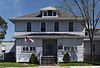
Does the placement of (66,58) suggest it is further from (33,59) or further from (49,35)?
(33,59)

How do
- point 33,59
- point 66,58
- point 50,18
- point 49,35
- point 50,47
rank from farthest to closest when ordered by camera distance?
point 50,47
point 50,18
point 49,35
point 66,58
point 33,59

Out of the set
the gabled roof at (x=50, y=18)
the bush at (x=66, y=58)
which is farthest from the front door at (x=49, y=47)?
the gabled roof at (x=50, y=18)

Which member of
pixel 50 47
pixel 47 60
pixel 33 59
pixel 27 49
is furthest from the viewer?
pixel 50 47

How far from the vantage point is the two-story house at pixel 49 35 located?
45.4 m

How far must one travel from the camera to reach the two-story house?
149 ft

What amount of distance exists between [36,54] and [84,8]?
33.2ft

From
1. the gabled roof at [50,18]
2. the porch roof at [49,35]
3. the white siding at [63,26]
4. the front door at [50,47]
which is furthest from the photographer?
the white siding at [63,26]

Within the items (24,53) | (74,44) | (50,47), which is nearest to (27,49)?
(24,53)

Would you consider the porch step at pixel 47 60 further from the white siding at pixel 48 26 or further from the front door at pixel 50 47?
the white siding at pixel 48 26

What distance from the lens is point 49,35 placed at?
45656 millimetres

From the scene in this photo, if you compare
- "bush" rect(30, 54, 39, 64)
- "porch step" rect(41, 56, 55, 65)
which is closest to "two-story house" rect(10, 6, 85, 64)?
"porch step" rect(41, 56, 55, 65)

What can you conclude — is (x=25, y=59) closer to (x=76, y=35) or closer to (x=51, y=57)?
(x=51, y=57)

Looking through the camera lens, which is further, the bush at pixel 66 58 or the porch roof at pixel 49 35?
the porch roof at pixel 49 35

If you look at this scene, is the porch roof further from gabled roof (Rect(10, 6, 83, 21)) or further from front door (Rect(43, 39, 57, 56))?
gabled roof (Rect(10, 6, 83, 21))
